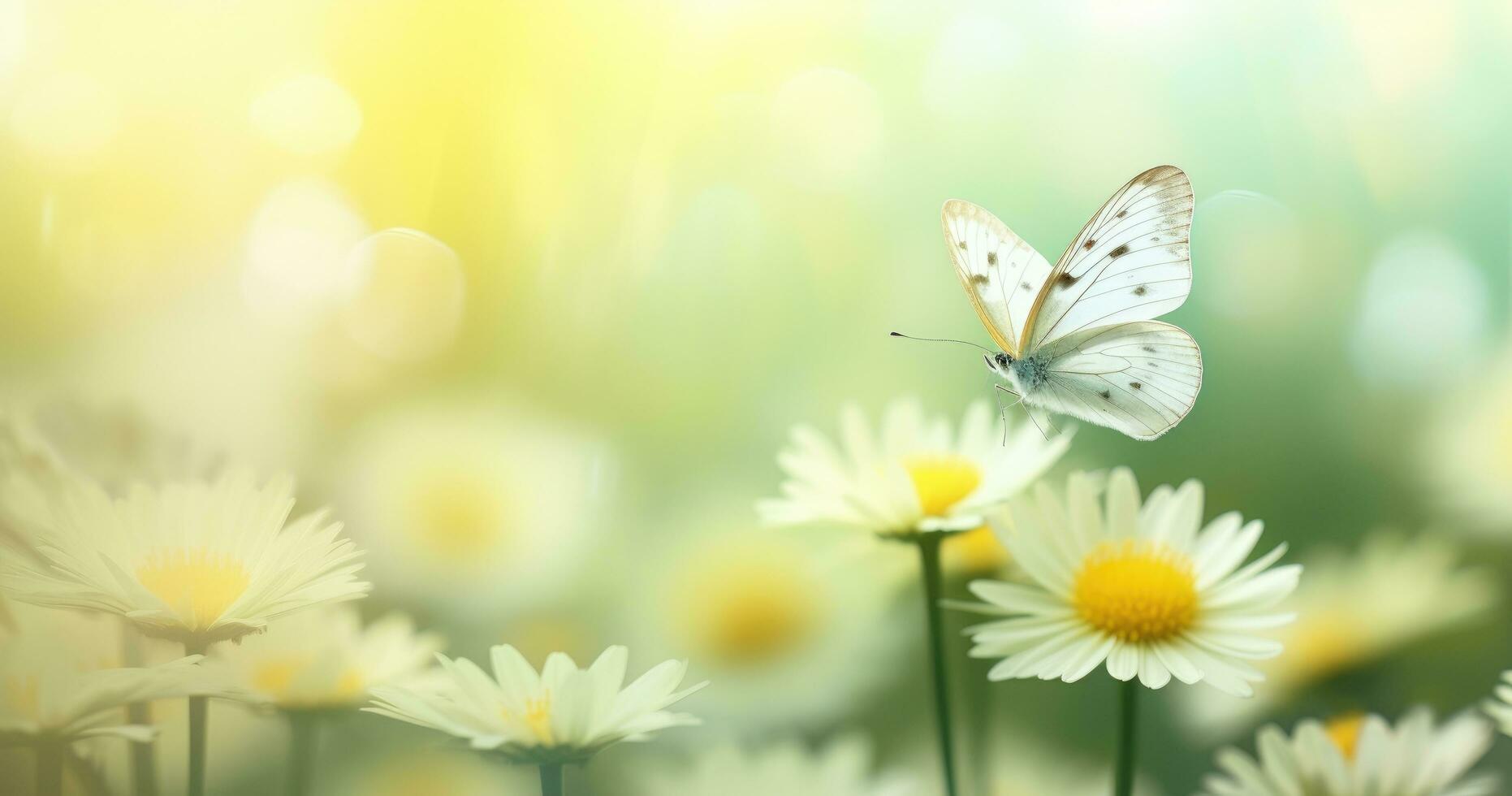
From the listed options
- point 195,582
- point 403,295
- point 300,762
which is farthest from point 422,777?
point 403,295

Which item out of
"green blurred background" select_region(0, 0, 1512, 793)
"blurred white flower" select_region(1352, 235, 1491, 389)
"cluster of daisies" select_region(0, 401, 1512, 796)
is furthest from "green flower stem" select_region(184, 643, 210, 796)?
"blurred white flower" select_region(1352, 235, 1491, 389)

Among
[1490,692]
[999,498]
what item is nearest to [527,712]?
[999,498]

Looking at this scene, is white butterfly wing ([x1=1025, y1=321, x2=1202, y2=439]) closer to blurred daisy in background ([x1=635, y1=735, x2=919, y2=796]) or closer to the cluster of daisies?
the cluster of daisies

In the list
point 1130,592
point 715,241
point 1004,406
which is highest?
point 715,241

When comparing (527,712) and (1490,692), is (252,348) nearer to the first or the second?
(527,712)

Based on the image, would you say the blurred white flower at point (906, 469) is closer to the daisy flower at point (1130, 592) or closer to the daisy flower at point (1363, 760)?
the daisy flower at point (1130, 592)

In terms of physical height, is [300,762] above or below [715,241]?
below

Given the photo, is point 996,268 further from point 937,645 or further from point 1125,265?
point 937,645
